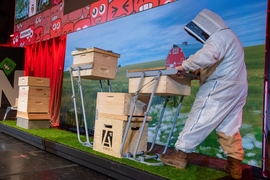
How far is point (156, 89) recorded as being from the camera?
93.7 inches

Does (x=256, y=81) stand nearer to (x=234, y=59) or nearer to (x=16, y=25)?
(x=234, y=59)

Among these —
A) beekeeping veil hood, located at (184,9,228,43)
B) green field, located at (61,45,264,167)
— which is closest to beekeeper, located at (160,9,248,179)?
beekeeping veil hood, located at (184,9,228,43)

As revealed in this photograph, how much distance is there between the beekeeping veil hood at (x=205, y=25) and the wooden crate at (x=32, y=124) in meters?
3.35

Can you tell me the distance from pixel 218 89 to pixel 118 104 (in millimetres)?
1026

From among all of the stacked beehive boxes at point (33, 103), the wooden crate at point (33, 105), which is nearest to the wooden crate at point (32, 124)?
the stacked beehive boxes at point (33, 103)

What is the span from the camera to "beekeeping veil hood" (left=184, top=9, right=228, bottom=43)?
7.11ft

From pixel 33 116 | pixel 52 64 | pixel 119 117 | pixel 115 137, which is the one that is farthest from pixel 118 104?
pixel 52 64

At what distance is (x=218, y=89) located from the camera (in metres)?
2.13

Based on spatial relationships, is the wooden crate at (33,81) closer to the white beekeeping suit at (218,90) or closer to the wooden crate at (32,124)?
the wooden crate at (32,124)

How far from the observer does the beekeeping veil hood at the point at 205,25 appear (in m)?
2.17

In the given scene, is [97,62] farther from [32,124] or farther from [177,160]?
[32,124]

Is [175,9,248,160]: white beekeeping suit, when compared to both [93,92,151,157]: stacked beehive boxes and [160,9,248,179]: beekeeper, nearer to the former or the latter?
[160,9,248,179]: beekeeper

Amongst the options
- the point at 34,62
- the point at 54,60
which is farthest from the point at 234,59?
the point at 34,62

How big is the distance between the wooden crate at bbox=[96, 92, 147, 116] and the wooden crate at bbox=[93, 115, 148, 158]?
0.31ft
